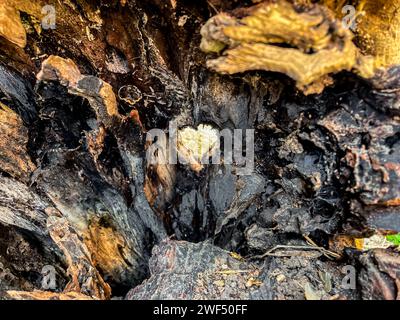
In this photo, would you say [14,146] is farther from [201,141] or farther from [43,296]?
[201,141]

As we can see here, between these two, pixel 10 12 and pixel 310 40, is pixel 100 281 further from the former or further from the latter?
pixel 310 40

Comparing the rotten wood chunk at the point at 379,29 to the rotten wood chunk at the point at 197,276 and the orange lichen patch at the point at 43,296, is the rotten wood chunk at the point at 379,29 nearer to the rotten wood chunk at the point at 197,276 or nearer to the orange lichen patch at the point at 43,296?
the rotten wood chunk at the point at 197,276

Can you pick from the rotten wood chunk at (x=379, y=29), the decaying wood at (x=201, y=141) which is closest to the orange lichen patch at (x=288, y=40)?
the decaying wood at (x=201, y=141)

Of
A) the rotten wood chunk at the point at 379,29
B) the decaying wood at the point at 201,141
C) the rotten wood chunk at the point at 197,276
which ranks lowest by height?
the rotten wood chunk at the point at 197,276

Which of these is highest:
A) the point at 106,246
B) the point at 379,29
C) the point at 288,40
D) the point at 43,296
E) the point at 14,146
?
the point at 379,29

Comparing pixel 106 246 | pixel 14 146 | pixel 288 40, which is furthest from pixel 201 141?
pixel 14 146

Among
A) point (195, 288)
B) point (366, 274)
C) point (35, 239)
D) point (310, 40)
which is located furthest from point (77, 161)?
point (366, 274)
